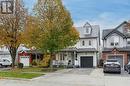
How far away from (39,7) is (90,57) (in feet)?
57.8

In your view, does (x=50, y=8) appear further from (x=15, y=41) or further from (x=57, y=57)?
(x=57, y=57)

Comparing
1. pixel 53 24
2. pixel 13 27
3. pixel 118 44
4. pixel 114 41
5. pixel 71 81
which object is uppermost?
pixel 53 24

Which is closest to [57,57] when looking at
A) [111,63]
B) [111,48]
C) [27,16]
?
[111,48]

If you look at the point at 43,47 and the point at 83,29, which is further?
the point at 83,29

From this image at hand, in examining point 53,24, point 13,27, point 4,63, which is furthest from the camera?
point 4,63

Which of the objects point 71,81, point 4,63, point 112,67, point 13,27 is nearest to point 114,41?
point 112,67

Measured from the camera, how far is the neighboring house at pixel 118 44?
50656mm

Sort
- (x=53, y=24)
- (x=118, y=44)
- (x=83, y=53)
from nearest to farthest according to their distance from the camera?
(x=53, y=24), (x=118, y=44), (x=83, y=53)

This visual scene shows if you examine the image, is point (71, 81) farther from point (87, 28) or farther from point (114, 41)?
point (87, 28)

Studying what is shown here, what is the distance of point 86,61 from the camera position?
53.7 meters

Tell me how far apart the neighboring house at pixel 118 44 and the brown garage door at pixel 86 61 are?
8.34ft

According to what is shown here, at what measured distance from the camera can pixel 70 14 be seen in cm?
4006

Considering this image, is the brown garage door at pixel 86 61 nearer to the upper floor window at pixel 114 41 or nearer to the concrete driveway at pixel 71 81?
the upper floor window at pixel 114 41

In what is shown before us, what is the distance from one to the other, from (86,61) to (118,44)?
259 inches
